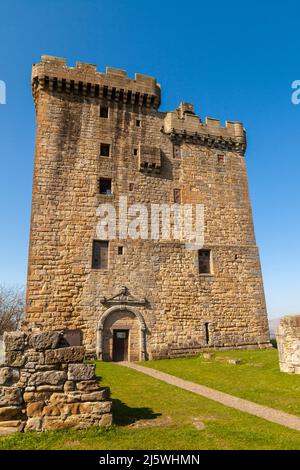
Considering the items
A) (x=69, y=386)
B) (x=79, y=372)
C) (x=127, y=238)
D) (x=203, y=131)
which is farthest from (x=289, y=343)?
(x=203, y=131)

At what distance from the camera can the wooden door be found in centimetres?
1783

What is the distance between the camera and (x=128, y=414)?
25.3 feet

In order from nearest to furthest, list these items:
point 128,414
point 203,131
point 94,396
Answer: point 94,396
point 128,414
point 203,131

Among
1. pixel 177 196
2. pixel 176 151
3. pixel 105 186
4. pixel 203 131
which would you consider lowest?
pixel 177 196

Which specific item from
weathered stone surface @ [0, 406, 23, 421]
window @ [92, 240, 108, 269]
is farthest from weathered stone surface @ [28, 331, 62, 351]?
window @ [92, 240, 108, 269]

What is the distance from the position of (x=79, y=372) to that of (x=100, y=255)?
12260 mm

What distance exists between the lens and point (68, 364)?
679 centimetres

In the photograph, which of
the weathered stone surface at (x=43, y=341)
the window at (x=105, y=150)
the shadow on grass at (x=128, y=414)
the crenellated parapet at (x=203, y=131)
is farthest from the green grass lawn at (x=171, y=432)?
the crenellated parapet at (x=203, y=131)

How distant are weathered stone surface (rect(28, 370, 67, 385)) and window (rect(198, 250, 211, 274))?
14.9 meters

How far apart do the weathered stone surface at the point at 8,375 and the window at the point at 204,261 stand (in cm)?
1528

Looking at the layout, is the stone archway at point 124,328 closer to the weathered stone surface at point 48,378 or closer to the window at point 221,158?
the weathered stone surface at point 48,378

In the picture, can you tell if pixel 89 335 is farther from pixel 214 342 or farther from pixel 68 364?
pixel 68 364

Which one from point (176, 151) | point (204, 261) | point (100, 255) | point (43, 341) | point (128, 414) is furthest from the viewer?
point (176, 151)

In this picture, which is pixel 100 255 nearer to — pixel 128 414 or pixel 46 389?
pixel 128 414
